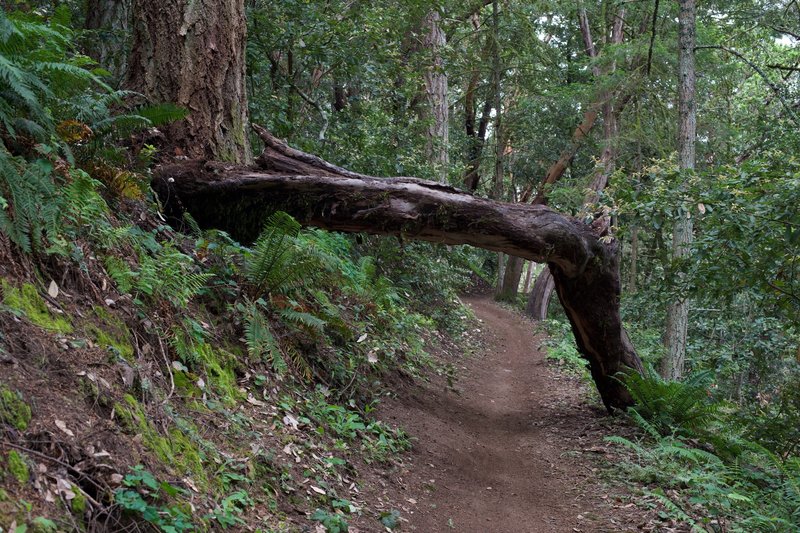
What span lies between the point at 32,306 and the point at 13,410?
942mm

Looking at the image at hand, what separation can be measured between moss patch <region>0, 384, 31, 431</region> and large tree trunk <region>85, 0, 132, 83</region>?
789 centimetres

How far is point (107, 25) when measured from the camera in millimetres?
10539

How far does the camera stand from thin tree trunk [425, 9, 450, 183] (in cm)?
1631

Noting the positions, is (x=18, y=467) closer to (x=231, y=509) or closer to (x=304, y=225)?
(x=231, y=509)

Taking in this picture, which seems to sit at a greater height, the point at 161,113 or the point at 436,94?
the point at 436,94

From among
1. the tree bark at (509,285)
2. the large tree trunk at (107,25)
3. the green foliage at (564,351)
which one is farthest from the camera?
the tree bark at (509,285)

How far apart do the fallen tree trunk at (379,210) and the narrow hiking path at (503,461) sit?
1882 mm

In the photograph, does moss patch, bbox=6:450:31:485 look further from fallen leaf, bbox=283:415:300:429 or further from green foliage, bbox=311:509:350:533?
fallen leaf, bbox=283:415:300:429

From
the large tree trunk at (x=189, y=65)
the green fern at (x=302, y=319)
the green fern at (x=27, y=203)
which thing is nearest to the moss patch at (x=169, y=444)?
the green fern at (x=27, y=203)

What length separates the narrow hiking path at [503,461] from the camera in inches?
228

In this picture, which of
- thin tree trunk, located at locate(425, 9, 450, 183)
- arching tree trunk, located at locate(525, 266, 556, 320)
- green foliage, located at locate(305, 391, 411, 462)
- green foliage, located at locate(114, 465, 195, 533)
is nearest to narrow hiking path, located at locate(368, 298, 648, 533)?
green foliage, located at locate(305, 391, 411, 462)

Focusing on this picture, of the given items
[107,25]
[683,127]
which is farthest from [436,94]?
[107,25]

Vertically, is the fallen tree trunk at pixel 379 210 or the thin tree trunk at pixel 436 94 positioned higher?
the thin tree trunk at pixel 436 94

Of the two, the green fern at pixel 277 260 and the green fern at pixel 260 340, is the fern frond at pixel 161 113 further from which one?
the green fern at pixel 260 340
